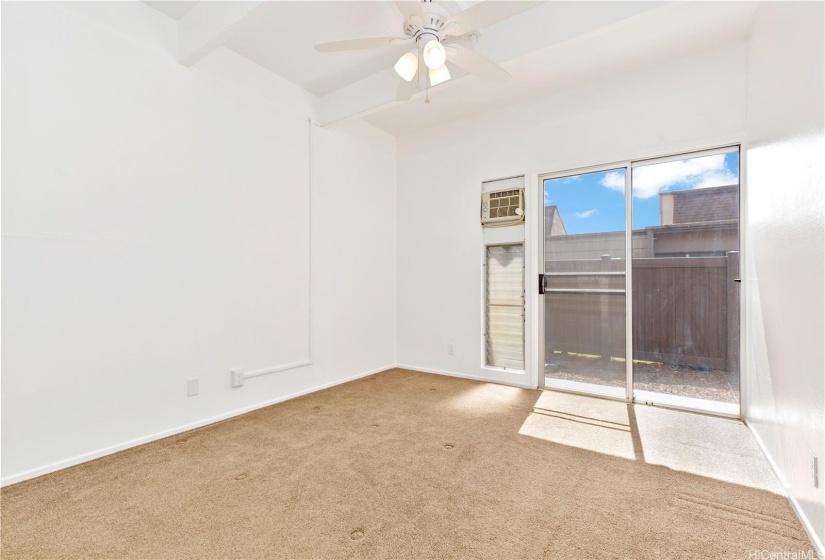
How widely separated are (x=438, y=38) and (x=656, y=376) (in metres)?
3.26

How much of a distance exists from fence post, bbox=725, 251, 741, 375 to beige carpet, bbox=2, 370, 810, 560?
114 centimetres

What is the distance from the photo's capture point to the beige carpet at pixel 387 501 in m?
1.56

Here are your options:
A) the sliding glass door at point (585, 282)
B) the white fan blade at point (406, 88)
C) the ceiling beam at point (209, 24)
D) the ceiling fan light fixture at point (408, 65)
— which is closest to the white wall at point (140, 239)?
the ceiling beam at point (209, 24)

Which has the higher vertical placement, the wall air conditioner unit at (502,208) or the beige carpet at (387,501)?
the wall air conditioner unit at (502,208)

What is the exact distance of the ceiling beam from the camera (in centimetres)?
233

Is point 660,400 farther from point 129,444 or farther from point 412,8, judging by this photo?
point 129,444


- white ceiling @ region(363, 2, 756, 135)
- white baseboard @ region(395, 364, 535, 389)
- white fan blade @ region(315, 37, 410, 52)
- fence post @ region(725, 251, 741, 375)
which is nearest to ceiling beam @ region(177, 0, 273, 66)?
white fan blade @ region(315, 37, 410, 52)

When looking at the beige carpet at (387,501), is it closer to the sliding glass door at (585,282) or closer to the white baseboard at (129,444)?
the white baseboard at (129,444)

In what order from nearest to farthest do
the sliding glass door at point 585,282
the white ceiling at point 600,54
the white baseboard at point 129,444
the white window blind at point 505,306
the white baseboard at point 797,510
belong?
the white baseboard at point 797,510
the white baseboard at point 129,444
the white ceiling at point 600,54
the sliding glass door at point 585,282
the white window blind at point 505,306

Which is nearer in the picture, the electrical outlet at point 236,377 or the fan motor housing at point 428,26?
the fan motor housing at point 428,26

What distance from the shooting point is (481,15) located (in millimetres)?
1995

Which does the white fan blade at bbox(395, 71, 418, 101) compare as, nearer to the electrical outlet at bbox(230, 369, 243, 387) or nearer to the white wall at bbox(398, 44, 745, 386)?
the white wall at bbox(398, 44, 745, 386)

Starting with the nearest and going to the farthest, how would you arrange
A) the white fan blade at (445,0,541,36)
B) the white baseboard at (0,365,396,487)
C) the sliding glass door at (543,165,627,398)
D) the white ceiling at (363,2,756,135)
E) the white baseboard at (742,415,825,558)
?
the white baseboard at (742,415,825,558), the white fan blade at (445,0,541,36), the white baseboard at (0,365,396,487), the white ceiling at (363,2,756,135), the sliding glass door at (543,165,627,398)

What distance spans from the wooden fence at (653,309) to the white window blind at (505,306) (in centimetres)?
31
